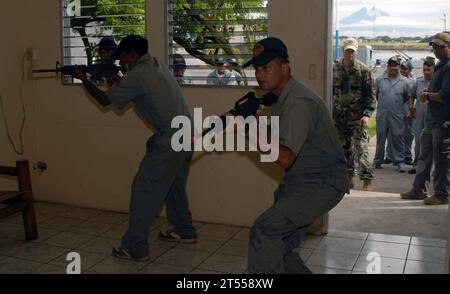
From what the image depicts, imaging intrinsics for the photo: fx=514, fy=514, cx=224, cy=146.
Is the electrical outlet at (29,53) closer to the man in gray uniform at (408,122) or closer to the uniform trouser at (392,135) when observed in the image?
the uniform trouser at (392,135)

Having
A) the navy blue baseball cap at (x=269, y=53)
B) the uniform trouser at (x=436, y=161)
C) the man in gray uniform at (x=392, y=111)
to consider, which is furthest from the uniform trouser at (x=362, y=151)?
the navy blue baseball cap at (x=269, y=53)

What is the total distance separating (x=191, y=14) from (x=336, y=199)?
8.61 ft

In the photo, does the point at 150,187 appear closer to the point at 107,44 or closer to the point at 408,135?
the point at 107,44

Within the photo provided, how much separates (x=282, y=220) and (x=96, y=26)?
3.36 m

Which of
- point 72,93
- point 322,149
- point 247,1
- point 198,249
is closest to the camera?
point 322,149

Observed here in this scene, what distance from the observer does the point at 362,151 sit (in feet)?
20.7

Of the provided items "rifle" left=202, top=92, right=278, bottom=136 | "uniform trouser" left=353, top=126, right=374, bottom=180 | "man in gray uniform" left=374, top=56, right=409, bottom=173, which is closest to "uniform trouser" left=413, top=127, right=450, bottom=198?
"uniform trouser" left=353, top=126, right=374, bottom=180

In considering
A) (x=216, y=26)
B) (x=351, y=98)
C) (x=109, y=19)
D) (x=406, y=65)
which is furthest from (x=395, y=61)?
(x=109, y=19)

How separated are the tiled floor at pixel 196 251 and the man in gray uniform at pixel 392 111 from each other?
3605 millimetres

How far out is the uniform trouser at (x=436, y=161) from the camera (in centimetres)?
562

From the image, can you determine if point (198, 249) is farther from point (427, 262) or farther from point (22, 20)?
point (22, 20)

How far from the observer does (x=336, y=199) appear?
2.95 metres

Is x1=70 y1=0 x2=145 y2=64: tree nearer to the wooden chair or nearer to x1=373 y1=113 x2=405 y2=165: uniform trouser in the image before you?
the wooden chair
